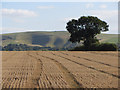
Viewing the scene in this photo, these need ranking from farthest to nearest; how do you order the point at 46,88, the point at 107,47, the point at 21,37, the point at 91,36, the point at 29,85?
1. the point at 21,37
2. the point at 91,36
3. the point at 107,47
4. the point at 29,85
5. the point at 46,88

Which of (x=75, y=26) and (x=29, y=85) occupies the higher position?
(x=75, y=26)

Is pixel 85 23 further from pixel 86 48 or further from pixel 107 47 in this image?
pixel 107 47

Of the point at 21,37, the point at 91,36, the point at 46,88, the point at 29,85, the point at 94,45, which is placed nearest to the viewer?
the point at 46,88

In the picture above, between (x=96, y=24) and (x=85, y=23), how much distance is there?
2.34 metres

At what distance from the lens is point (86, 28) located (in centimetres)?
5491

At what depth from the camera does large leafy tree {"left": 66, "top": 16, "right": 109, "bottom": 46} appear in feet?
177

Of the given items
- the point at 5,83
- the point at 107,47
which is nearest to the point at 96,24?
the point at 107,47

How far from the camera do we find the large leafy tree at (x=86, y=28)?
177 feet

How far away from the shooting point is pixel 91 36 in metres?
54.3

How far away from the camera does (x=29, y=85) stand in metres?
7.79

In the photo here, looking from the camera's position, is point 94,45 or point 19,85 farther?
point 94,45

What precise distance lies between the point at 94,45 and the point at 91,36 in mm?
6284

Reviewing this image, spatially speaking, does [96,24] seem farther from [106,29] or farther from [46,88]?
[46,88]

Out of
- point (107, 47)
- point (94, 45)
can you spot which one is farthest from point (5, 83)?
point (94, 45)
